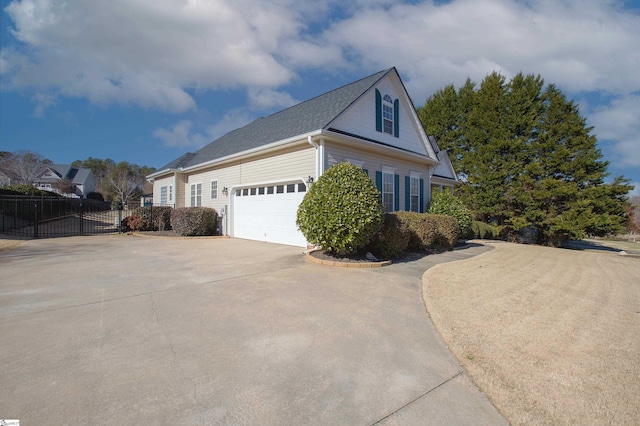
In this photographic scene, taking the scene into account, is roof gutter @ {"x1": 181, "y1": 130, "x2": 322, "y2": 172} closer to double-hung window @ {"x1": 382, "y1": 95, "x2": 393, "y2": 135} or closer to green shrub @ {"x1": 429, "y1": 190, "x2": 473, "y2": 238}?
double-hung window @ {"x1": 382, "y1": 95, "x2": 393, "y2": 135}

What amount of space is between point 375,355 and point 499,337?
1619mm

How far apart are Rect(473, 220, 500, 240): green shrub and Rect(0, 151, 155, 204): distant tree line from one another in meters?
28.2

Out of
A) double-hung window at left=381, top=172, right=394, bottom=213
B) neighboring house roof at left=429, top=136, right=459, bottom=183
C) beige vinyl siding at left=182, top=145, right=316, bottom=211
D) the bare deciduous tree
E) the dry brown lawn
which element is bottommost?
the dry brown lawn

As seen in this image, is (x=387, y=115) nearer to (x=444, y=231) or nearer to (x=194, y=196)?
(x=444, y=231)

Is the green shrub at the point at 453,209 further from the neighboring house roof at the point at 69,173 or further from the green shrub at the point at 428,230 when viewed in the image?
the neighboring house roof at the point at 69,173

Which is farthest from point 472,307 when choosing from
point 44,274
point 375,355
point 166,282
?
point 44,274

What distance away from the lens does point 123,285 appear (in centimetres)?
525

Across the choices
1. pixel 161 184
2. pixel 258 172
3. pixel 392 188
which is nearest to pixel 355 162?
pixel 392 188

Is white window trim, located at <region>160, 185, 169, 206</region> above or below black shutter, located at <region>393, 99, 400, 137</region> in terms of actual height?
below

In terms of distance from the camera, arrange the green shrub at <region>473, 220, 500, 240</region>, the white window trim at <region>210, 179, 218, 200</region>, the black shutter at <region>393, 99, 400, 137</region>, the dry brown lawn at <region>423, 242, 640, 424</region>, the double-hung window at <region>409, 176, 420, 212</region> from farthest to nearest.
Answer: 1. the green shrub at <region>473, 220, 500, 240</region>
2. the white window trim at <region>210, 179, 218, 200</region>
3. the double-hung window at <region>409, 176, 420, 212</region>
4. the black shutter at <region>393, 99, 400, 137</region>
5. the dry brown lawn at <region>423, 242, 640, 424</region>

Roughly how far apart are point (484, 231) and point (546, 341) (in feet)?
51.2

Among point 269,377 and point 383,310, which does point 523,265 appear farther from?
point 269,377

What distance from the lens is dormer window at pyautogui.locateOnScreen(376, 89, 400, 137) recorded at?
11.7 m

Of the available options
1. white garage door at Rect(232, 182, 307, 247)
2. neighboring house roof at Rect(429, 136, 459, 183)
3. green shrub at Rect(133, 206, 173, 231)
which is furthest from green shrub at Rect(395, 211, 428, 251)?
green shrub at Rect(133, 206, 173, 231)
